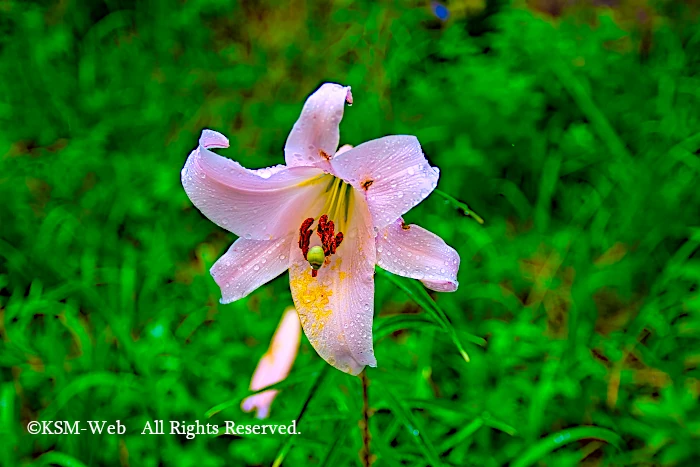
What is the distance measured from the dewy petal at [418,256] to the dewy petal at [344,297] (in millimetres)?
17

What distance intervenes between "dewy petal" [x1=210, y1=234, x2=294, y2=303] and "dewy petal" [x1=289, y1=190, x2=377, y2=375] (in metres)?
0.02

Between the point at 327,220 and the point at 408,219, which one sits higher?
the point at 327,220

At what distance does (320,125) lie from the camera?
60 centimetres

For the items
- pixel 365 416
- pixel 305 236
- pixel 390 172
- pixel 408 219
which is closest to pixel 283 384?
pixel 365 416

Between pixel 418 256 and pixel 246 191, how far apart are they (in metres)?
0.20

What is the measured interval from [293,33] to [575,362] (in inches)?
73.4

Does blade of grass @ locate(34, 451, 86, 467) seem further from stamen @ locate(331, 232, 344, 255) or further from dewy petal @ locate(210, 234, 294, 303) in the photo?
stamen @ locate(331, 232, 344, 255)

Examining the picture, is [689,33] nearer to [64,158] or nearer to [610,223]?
[610,223]

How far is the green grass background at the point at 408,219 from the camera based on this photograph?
1350mm

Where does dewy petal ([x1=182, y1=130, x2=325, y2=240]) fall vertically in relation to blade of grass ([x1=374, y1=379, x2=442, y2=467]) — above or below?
above

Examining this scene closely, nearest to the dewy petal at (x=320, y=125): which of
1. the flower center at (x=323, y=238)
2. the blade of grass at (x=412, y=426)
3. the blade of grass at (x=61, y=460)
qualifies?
the flower center at (x=323, y=238)

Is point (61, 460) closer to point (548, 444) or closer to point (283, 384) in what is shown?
point (283, 384)

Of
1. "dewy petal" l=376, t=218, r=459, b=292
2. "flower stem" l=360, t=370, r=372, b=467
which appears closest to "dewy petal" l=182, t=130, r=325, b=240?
"dewy petal" l=376, t=218, r=459, b=292

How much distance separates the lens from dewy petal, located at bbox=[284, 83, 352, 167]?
1.96 feet
